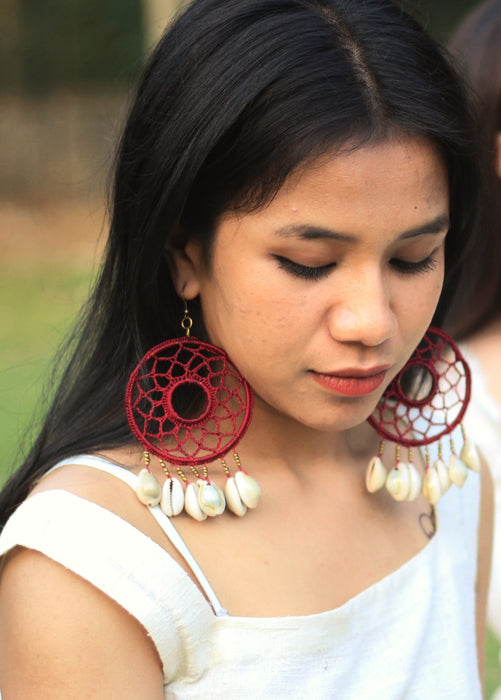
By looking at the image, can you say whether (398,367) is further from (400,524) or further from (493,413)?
(493,413)

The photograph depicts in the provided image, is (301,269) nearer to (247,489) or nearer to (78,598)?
(247,489)

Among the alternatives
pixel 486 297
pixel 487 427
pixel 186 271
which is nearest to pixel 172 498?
pixel 186 271

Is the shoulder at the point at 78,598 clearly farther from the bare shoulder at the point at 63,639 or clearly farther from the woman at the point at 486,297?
the woman at the point at 486,297

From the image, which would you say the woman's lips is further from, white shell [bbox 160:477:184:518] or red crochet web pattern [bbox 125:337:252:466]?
white shell [bbox 160:477:184:518]

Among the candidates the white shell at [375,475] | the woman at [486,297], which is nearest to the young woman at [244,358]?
the white shell at [375,475]

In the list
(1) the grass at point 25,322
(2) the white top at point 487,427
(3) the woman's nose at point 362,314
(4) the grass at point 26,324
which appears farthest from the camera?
(1) the grass at point 25,322

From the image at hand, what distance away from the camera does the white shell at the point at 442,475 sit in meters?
2.00

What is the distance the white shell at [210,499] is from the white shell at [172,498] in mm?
33

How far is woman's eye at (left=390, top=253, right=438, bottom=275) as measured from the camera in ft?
5.48

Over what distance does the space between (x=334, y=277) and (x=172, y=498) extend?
0.44 meters

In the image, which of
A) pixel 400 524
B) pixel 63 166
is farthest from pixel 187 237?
pixel 63 166

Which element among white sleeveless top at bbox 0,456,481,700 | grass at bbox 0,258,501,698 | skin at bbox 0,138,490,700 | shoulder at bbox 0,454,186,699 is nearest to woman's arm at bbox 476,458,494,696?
white sleeveless top at bbox 0,456,481,700

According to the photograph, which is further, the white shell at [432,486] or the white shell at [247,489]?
the white shell at [432,486]

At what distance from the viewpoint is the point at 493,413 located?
3215 millimetres
